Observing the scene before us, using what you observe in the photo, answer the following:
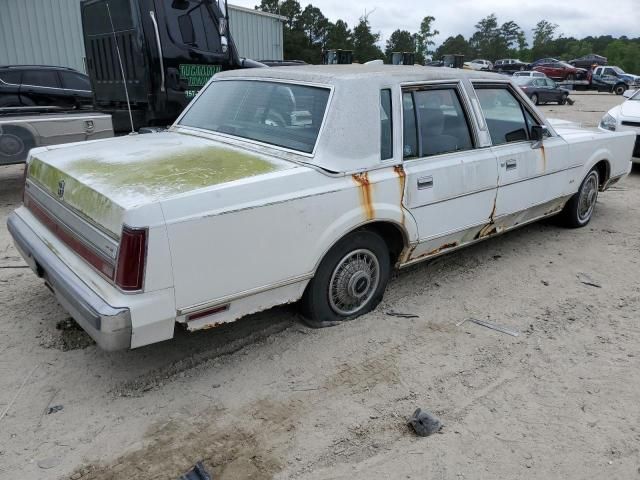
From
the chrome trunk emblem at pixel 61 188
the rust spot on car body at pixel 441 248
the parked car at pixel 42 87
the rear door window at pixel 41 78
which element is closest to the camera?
the chrome trunk emblem at pixel 61 188

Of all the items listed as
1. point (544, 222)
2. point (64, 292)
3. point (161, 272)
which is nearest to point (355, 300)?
point (161, 272)

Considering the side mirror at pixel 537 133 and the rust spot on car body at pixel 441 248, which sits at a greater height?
the side mirror at pixel 537 133

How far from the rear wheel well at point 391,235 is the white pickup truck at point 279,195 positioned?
1cm

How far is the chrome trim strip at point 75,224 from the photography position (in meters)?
2.60

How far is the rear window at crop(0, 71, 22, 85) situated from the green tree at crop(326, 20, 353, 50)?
45.6 meters

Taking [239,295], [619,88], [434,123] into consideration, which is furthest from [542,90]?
[239,295]

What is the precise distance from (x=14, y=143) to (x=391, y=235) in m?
4.54

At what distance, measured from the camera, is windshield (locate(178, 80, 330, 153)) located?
3.37 metres

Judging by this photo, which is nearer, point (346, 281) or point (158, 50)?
point (346, 281)

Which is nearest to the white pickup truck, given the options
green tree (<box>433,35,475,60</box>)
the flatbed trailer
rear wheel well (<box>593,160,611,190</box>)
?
rear wheel well (<box>593,160,611,190</box>)

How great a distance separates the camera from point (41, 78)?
9.52 m

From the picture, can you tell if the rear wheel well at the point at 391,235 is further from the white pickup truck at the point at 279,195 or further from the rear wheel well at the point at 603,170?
the rear wheel well at the point at 603,170

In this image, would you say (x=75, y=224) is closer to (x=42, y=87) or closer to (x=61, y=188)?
(x=61, y=188)

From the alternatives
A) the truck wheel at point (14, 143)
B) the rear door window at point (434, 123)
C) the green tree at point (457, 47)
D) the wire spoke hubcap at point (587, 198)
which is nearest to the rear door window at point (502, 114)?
the rear door window at point (434, 123)
